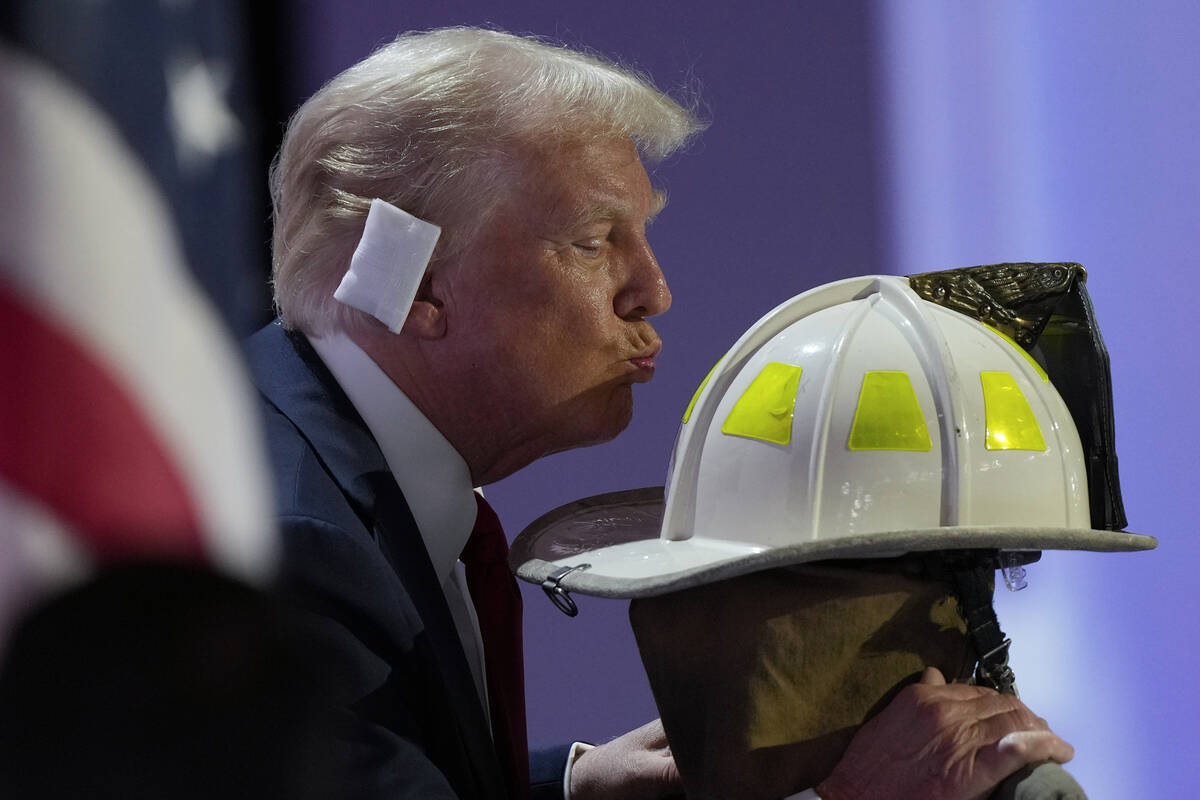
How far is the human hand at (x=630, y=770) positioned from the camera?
144 cm

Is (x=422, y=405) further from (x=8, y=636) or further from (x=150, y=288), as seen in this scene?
(x=8, y=636)

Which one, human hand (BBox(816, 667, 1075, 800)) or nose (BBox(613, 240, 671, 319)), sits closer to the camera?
human hand (BBox(816, 667, 1075, 800))

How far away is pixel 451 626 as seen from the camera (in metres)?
1.25

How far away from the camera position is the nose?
1407 millimetres

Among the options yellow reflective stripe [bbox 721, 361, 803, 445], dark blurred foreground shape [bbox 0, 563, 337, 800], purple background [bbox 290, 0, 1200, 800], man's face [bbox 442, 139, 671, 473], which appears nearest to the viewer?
dark blurred foreground shape [bbox 0, 563, 337, 800]

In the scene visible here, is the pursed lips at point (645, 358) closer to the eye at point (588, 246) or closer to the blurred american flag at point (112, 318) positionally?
the eye at point (588, 246)

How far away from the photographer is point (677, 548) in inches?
43.3

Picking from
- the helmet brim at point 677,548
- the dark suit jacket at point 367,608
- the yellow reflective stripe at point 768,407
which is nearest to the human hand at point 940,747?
the helmet brim at point 677,548

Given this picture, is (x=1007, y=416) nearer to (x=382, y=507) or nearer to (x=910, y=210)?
(x=382, y=507)

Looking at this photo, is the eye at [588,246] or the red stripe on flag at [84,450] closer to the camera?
the red stripe on flag at [84,450]

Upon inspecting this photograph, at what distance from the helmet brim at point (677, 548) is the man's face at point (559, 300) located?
0.47ft

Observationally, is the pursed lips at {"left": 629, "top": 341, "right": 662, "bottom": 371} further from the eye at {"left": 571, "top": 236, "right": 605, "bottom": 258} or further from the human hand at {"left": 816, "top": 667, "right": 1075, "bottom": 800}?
the human hand at {"left": 816, "top": 667, "right": 1075, "bottom": 800}

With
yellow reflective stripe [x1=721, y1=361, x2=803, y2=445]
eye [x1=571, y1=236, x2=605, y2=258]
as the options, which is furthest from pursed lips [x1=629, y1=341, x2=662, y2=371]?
yellow reflective stripe [x1=721, y1=361, x2=803, y2=445]

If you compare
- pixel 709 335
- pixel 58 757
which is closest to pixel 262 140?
pixel 709 335
